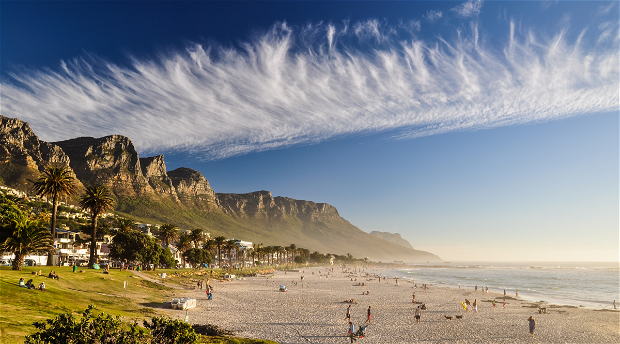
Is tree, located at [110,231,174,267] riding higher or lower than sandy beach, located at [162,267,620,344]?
higher

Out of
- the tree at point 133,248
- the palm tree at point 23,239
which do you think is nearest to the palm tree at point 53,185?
the palm tree at point 23,239

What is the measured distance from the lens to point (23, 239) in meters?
38.8

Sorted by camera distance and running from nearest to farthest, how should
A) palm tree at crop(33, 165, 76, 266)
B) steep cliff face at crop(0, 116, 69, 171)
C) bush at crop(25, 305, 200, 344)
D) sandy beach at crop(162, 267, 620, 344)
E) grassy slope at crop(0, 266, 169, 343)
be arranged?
bush at crop(25, 305, 200, 344), grassy slope at crop(0, 266, 169, 343), sandy beach at crop(162, 267, 620, 344), palm tree at crop(33, 165, 76, 266), steep cliff face at crop(0, 116, 69, 171)

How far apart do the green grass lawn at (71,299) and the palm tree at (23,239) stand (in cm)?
304

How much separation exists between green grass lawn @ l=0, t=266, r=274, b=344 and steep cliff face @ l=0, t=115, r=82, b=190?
158 metres

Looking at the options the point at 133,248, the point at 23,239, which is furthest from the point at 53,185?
the point at 133,248

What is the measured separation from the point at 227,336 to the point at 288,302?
26074 millimetres

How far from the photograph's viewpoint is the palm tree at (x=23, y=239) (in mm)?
38250

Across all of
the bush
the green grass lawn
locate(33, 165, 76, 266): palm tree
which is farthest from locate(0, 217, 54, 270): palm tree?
the bush

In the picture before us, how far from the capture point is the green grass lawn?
2022cm

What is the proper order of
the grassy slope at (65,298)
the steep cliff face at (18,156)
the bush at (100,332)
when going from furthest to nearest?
the steep cliff face at (18,156), the grassy slope at (65,298), the bush at (100,332)

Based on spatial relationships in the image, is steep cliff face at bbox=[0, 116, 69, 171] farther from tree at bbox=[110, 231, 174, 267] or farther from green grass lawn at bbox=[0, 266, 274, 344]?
green grass lawn at bbox=[0, 266, 274, 344]

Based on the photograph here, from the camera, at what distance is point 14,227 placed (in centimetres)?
3834

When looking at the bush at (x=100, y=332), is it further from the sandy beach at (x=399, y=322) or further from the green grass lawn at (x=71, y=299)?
Answer: the sandy beach at (x=399, y=322)
